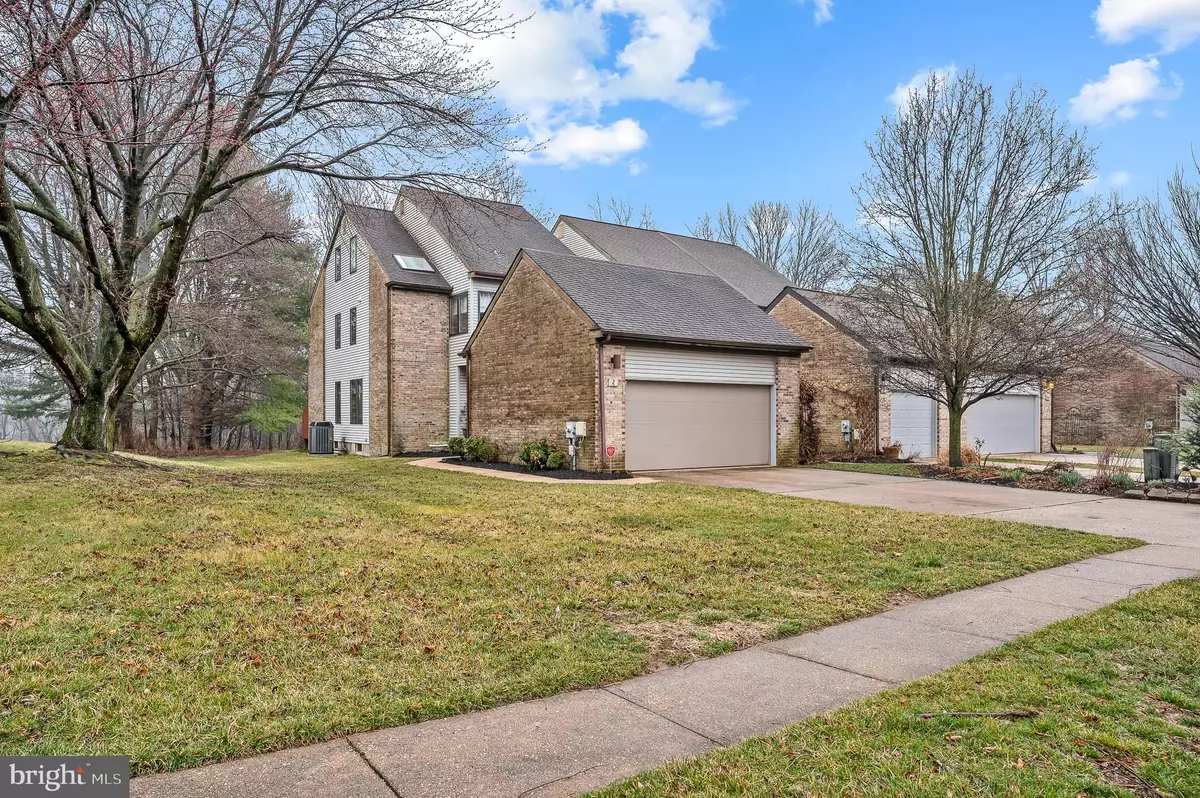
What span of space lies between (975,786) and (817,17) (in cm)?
1434

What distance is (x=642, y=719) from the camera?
10.9 feet

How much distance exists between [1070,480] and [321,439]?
71.5ft

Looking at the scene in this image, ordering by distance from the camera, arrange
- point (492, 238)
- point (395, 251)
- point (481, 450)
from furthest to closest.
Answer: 1. point (492, 238)
2. point (395, 251)
3. point (481, 450)

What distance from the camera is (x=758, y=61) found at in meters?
16.4

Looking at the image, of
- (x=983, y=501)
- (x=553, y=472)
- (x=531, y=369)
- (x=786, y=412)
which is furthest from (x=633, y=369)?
(x=983, y=501)

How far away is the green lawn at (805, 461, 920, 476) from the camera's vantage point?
15.9 metres

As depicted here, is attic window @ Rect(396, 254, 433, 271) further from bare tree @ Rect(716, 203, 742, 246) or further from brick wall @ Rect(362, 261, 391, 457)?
bare tree @ Rect(716, 203, 742, 246)

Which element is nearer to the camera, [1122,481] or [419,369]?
[1122,481]

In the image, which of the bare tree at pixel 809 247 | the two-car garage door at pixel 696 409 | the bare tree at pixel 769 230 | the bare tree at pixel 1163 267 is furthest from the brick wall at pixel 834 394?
the bare tree at pixel 769 230

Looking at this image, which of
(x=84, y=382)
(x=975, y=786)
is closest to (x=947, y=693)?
(x=975, y=786)

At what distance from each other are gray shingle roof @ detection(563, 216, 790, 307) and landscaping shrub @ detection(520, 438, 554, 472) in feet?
34.3

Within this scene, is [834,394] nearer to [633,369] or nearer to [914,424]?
[914,424]

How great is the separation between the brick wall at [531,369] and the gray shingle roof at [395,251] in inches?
164

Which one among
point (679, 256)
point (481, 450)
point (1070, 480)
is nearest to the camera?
point (1070, 480)
